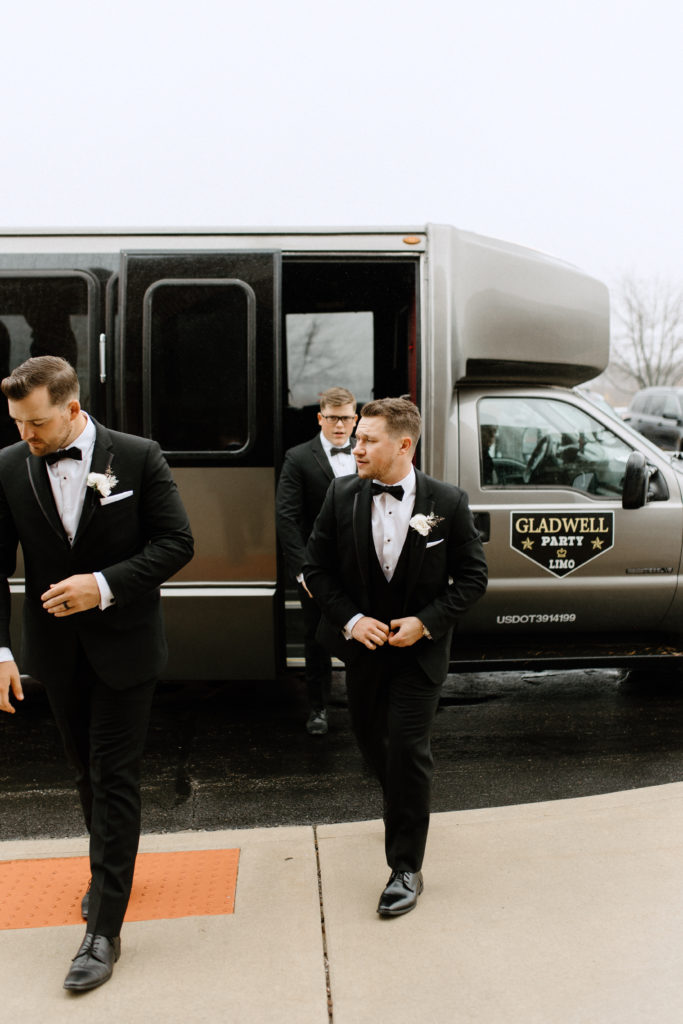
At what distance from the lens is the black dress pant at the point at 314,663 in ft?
17.1

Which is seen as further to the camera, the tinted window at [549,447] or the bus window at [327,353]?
the bus window at [327,353]

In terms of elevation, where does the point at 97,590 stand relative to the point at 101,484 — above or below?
below

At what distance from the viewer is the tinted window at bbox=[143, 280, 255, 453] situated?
521 cm

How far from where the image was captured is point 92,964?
9.43 ft

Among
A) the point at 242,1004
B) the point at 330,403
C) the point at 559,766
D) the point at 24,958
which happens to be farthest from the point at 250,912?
the point at 330,403

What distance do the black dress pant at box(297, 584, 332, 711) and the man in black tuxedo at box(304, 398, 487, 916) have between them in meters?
1.74

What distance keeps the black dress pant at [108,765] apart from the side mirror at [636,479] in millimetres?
3274

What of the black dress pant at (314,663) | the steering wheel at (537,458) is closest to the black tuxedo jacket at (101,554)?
the black dress pant at (314,663)

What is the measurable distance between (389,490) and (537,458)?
2.56m

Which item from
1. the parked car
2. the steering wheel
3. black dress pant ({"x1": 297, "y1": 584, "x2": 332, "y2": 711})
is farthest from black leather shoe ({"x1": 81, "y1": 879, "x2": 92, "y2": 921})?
the parked car

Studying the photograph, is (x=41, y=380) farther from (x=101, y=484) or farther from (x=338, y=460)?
(x=338, y=460)

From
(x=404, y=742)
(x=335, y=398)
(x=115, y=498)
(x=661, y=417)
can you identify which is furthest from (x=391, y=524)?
(x=661, y=417)

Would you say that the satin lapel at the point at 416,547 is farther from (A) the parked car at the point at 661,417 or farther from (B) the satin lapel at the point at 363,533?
(A) the parked car at the point at 661,417

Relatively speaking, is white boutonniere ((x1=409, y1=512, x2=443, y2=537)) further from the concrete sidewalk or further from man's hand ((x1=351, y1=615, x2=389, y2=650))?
the concrete sidewalk
